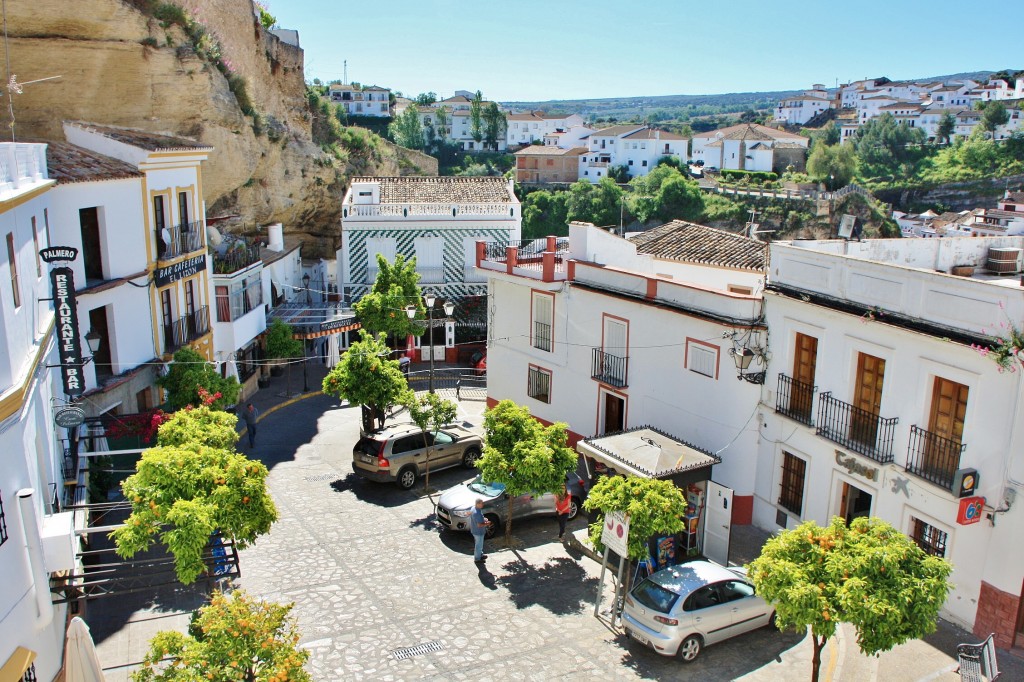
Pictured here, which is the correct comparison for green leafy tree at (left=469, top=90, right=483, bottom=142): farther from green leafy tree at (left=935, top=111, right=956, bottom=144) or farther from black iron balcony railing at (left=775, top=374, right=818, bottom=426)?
black iron balcony railing at (left=775, top=374, right=818, bottom=426)

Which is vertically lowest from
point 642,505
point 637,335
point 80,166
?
point 642,505

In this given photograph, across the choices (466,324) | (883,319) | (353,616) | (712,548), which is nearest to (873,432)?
(883,319)

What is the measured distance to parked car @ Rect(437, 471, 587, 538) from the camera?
661 inches

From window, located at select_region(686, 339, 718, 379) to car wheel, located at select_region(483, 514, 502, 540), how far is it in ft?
18.1

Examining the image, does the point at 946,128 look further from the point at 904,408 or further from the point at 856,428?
the point at 904,408

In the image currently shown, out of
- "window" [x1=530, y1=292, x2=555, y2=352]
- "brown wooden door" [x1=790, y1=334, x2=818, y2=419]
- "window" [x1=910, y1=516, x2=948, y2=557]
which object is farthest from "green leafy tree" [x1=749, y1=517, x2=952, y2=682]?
"window" [x1=530, y1=292, x2=555, y2=352]

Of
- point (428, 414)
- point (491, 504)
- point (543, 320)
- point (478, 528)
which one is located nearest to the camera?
point (478, 528)

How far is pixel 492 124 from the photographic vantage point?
14112 cm

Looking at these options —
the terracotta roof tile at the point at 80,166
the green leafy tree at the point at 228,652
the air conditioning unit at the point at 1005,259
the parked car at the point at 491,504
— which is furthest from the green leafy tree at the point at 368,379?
the air conditioning unit at the point at 1005,259

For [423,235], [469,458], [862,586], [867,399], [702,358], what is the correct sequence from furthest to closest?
1. [423,235]
2. [469,458]
3. [702,358]
4. [867,399]
5. [862,586]

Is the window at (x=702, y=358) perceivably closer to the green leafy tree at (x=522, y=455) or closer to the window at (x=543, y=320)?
the green leafy tree at (x=522, y=455)

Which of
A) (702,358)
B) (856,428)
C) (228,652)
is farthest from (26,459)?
(856,428)

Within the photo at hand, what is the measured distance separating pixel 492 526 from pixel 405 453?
3.58 m

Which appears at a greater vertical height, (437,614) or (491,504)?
(491,504)
